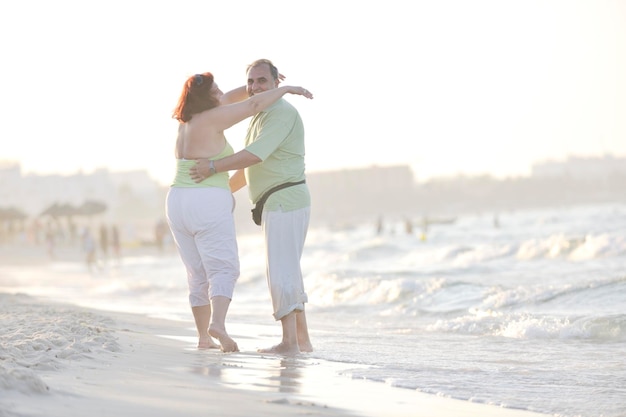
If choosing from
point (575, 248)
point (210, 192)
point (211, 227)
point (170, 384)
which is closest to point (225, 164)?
point (210, 192)

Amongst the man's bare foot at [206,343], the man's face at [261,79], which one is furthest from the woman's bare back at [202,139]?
the man's bare foot at [206,343]

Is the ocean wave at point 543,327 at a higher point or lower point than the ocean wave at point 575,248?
lower

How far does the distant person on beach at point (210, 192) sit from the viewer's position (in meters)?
Result: 5.48

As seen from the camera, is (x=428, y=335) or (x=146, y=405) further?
(x=428, y=335)

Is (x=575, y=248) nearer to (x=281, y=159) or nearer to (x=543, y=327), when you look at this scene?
(x=543, y=327)

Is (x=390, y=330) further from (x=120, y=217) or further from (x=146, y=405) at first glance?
(x=120, y=217)

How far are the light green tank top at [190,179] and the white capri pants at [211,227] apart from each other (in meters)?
0.02

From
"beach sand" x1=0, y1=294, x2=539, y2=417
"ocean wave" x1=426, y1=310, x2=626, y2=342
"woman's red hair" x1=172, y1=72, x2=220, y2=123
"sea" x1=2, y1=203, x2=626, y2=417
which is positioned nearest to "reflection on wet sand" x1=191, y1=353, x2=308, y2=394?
"beach sand" x1=0, y1=294, x2=539, y2=417

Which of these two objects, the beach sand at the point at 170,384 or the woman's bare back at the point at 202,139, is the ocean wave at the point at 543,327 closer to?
the beach sand at the point at 170,384

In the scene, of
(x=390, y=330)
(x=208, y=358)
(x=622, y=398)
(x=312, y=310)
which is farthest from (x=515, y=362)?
(x=312, y=310)

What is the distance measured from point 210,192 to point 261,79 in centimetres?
70

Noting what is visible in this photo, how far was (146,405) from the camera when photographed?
332 cm

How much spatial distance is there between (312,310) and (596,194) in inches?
6493

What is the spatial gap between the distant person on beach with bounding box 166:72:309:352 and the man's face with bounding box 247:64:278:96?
0.17m
